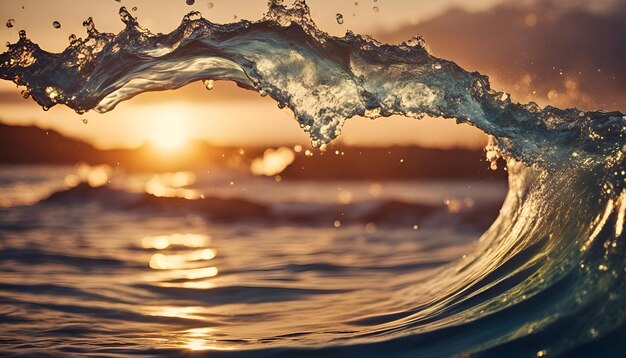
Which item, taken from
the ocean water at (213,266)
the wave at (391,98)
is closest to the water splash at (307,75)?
the wave at (391,98)

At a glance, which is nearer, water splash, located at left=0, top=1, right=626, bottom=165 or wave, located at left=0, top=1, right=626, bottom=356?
wave, located at left=0, top=1, right=626, bottom=356

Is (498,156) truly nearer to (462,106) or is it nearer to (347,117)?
(462,106)

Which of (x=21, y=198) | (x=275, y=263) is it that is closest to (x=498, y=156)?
(x=275, y=263)

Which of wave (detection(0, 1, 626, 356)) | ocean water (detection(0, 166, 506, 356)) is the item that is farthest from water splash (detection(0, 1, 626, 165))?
ocean water (detection(0, 166, 506, 356))

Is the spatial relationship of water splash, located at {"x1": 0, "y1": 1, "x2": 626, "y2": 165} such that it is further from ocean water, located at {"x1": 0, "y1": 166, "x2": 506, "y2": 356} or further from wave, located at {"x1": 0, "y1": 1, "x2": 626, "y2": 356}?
ocean water, located at {"x1": 0, "y1": 166, "x2": 506, "y2": 356}

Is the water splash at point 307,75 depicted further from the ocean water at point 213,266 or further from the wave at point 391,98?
the ocean water at point 213,266

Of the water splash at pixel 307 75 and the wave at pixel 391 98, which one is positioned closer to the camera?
the wave at pixel 391 98
